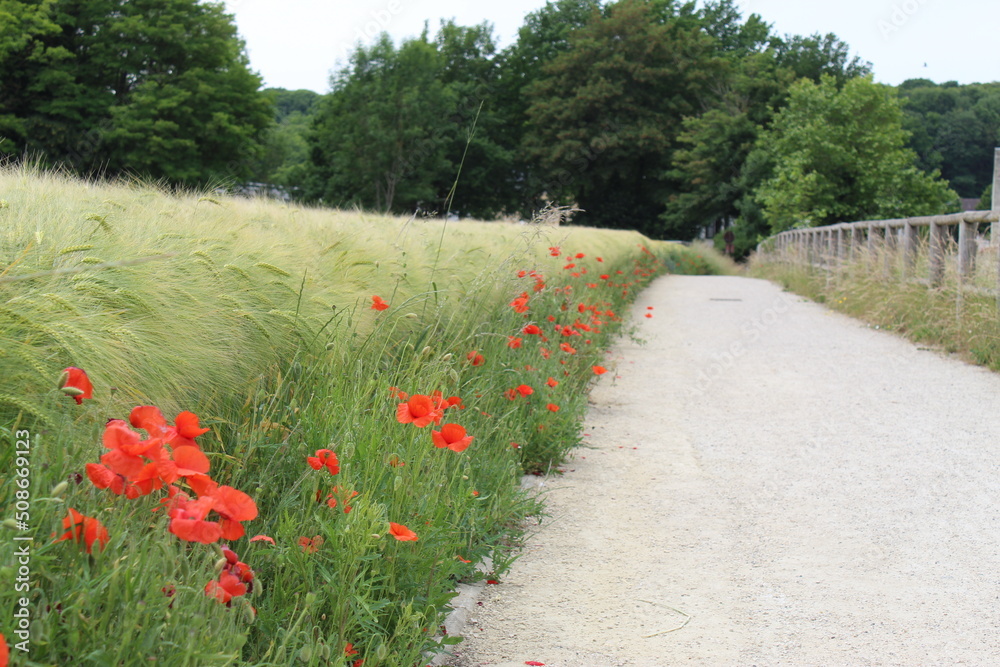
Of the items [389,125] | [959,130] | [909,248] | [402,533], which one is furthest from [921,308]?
[959,130]

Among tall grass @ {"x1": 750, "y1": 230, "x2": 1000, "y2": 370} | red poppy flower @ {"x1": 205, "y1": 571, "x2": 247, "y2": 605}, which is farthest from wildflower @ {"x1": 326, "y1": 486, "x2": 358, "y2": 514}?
tall grass @ {"x1": 750, "y1": 230, "x2": 1000, "y2": 370}

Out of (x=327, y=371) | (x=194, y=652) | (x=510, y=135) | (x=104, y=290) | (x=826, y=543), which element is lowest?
(x=826, y=543)

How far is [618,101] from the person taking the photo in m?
53.8

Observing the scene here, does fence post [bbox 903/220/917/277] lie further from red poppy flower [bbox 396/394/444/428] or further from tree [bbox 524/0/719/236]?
tree [bbox 524/0/719/236]

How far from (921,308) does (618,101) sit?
4629 cm

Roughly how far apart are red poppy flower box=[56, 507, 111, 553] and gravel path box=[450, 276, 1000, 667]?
1305 millimetres

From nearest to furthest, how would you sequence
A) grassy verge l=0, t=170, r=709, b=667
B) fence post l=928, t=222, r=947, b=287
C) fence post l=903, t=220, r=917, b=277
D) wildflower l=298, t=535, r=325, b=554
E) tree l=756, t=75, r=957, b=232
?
grassy verge l=0, t=170, r=709, b=667 < wildflower l=298, t=535, r=325, b=554 < fence post l=928, t=222, r=947, b=287 < fence post l=903, t=220, r=917, b=277 < tree l=756, t=75, r=957, b=232

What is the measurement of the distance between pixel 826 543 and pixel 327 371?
2.08 m

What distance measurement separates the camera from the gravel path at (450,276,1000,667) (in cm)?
263

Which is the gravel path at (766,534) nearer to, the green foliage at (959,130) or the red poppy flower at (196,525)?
the red poppy flower at (196,525)

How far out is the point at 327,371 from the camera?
332cm

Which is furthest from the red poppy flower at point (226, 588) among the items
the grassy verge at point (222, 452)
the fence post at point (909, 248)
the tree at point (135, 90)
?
the tree at point (135, 90)

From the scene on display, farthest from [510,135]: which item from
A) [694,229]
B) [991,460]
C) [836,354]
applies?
[991,460]

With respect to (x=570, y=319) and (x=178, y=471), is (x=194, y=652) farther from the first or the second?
(x=570, y=319)
